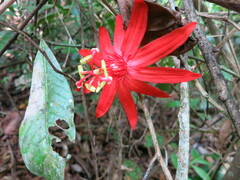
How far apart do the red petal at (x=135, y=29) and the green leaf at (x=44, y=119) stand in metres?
→ 0.23

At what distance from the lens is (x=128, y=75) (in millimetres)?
767

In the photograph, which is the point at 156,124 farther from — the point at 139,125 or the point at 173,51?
the point at 173,51

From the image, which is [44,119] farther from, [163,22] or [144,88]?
[163,22]

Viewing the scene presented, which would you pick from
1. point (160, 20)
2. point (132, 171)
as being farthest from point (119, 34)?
point (132, 171)

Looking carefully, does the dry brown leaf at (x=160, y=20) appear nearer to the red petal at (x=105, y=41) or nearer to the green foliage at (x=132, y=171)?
the red petal at (x=105, y=41)

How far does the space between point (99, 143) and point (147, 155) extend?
0.38 m

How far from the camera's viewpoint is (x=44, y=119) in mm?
740

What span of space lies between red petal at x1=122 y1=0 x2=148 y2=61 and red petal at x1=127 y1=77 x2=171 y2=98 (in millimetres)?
72

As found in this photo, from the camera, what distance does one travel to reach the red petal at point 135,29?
62 centimetres

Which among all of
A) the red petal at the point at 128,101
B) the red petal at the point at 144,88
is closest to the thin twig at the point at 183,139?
the red petal at the point at 144,88

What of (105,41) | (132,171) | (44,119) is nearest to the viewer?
(44,119)

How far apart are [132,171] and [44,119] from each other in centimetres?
105

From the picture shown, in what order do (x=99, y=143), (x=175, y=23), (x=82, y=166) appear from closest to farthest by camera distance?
(x=175, y=23) < (x=82, y=166) < (x=99, y=143)

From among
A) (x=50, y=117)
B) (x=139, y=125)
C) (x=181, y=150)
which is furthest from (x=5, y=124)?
(x=181, y=150)
